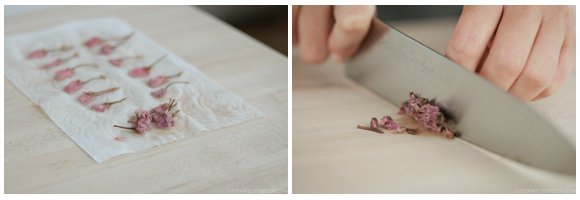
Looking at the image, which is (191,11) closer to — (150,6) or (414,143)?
(150,6)

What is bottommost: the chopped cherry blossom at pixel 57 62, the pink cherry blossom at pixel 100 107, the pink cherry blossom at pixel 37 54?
the pink cherry blossom at pixel 100 107

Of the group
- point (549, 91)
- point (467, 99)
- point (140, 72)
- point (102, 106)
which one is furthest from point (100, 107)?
point (549, 91)

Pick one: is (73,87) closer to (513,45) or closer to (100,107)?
(100,107)

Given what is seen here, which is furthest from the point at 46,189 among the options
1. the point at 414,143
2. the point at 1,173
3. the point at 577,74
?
the point at 577,74

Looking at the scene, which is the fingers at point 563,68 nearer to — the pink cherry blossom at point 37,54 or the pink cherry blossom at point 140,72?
the pink cherry blossom at point 140,72

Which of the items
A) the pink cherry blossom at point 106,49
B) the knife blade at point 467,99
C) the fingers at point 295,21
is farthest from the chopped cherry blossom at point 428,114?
the pink cherry blossom at point 106,49

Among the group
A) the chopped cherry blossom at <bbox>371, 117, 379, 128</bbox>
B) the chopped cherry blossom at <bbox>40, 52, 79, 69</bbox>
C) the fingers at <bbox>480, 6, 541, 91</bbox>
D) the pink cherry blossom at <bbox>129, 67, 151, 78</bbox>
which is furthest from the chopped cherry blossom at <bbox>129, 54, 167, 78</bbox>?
the fingers at <bbox>480, 6, 541, 91</bbox>

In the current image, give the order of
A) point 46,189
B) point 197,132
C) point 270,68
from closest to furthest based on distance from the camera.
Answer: point 46,189 → point 197,132 → point 270,68
